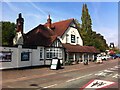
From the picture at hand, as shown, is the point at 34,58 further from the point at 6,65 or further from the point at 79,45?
the point at 79,45

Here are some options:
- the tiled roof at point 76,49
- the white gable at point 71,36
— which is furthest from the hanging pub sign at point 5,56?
the white gable at point 71,36

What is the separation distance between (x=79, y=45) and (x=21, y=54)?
839 inches

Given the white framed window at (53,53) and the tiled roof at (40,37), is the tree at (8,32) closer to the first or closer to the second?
the tiled roof at (40,37)

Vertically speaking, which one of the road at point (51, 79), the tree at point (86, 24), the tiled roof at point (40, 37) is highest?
the tree at point (86, 24)

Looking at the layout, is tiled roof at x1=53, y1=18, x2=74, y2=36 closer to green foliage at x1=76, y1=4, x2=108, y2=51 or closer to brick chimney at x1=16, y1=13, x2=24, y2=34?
brick chimney at x1=16, y1=13, x2=24, y2=34

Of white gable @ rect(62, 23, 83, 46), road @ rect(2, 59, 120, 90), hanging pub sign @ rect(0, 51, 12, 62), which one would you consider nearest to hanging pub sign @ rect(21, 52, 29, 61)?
hanging pub sign @ rect(0, 51, 12, 62)

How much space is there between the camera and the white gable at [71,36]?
4371cm

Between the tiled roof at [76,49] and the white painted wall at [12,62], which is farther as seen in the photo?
the tiled roof at [76,49]

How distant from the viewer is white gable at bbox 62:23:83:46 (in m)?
43.7

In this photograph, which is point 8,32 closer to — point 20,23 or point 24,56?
point 20,23

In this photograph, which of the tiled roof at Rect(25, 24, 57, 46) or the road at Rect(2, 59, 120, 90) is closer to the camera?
the road at Rect(2, 59, 120, 90)

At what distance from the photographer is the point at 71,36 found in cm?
4541

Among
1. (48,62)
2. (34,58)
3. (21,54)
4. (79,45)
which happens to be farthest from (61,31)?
(21,54)

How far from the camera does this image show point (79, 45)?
47562 mm
